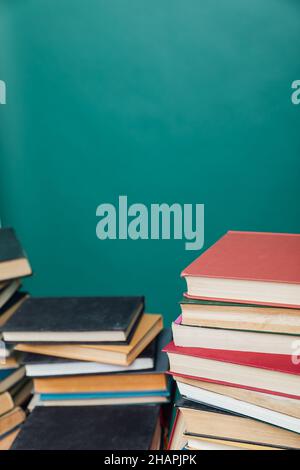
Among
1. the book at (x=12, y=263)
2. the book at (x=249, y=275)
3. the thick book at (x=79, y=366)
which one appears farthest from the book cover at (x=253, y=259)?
the book at (x=12, y=263)

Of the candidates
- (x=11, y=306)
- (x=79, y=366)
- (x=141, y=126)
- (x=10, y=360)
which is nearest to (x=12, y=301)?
(x=11, y=306)

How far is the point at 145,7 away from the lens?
166 centimetres

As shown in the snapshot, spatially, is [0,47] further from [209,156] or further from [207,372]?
[207,372]

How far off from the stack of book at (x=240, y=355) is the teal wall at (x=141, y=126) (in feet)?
3.59

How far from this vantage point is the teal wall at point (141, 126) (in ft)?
5.49

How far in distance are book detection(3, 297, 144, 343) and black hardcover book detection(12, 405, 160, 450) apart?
121 mm

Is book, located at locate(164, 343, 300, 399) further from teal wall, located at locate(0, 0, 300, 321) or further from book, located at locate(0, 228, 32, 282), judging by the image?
teal wall, located at locate(0, 0, 300, 321)

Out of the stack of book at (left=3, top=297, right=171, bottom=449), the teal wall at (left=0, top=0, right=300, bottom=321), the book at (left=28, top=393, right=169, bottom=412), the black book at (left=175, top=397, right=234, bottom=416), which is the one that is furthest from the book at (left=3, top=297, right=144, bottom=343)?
the teal wall at (left=0, top=0, right=300, bottom=321)

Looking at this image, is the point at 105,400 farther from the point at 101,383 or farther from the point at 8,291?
the point at 8,291

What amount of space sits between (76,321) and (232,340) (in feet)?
1.15

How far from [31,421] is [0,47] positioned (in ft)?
4.32

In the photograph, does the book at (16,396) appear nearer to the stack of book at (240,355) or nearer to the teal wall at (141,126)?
the stack of book at (240,355)

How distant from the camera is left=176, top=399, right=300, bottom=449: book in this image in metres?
0.65

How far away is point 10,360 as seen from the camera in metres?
0.98
